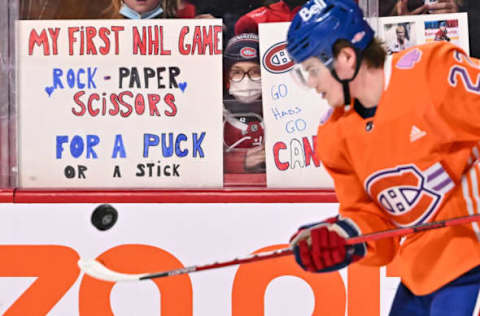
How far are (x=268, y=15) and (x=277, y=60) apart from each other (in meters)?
0.19

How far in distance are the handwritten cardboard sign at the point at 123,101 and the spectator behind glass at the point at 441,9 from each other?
0.70 m

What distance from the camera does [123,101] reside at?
2.60 metres

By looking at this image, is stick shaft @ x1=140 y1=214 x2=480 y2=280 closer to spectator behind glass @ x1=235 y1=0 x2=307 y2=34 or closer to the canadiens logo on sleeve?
the canadiens logo on sleeve

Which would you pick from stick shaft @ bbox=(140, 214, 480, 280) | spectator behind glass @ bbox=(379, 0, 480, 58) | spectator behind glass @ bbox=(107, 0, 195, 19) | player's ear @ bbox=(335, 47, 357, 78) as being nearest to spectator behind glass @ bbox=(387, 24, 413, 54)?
spectator behind glass @ bbox=(379, 0, 480, 58)

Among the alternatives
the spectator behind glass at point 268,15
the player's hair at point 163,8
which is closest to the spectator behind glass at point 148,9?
the player's hair at point 163,8

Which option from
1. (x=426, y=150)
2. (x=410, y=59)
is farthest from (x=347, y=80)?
(x=426, y=150)

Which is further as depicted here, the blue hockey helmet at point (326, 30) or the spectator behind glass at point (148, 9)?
the spectator behind glass at point (148, 9)

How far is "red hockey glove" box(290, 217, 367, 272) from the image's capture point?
177cm

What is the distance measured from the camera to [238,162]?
2.61 m

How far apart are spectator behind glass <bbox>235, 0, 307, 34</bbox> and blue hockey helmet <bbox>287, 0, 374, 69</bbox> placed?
0.88 m

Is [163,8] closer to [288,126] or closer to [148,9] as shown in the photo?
[148,9]

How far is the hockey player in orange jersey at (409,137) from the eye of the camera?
5.48 ft

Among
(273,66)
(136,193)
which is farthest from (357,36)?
(136,193)

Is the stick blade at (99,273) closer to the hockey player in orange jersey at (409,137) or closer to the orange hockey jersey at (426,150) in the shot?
the hockey player in orange jersey at (409,137)
